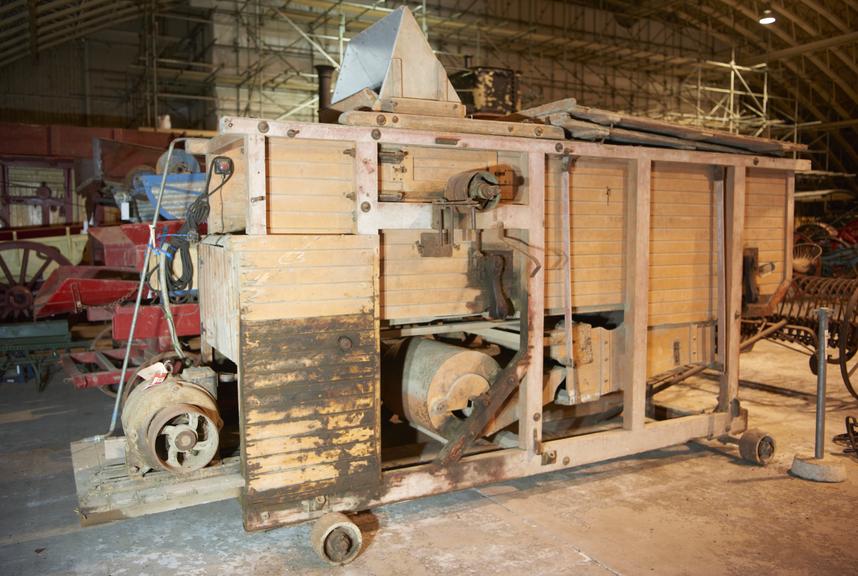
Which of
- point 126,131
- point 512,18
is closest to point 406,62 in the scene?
point 126,131

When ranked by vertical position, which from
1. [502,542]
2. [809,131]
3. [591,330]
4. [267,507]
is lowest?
[502,542]

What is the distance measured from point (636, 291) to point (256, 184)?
2841mm

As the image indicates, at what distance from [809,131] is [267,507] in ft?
87.5

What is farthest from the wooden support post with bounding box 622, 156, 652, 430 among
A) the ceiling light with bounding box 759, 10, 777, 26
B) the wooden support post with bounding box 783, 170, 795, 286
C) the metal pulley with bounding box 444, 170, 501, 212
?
the ceiling light with bounding box 759, 10, 777, 26

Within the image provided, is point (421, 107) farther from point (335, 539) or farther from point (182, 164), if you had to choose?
point (182, 164)

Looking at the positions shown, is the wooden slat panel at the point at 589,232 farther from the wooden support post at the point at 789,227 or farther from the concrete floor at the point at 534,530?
the wooden support post at the point at 789,227

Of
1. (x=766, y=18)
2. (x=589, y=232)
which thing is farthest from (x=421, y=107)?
(x=766, y=18)

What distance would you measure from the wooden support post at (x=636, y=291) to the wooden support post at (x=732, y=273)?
34.1 inches

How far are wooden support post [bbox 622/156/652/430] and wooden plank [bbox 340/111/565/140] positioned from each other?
30.5 inches

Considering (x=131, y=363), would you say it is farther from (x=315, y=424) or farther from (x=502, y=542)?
(x=502, y=542)

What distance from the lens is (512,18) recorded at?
2158 cm

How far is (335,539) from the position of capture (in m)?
3.79

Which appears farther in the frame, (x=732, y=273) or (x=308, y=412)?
(x=732, y=273)

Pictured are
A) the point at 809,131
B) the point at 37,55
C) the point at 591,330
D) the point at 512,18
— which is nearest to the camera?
the point at 591,330
